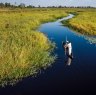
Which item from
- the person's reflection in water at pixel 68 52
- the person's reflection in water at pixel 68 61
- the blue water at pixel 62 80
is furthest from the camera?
the person's reflection in water at pixel 68 52

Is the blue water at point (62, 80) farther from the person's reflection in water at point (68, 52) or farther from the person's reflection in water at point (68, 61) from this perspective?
the person's reflection in water at point (68, 52)

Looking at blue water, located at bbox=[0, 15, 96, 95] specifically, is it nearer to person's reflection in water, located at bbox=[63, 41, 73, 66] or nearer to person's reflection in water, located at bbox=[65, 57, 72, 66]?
person's reflection in water, located at bbox=[65, 57, 72, 66]

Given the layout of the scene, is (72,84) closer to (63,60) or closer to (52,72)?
(52,72)

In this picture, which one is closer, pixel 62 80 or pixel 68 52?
pixel 62 80

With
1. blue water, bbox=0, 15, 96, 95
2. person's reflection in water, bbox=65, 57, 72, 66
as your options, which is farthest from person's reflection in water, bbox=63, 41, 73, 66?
blue water, bbox=0, 15, 96, 95

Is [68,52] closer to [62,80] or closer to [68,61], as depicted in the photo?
[68,61]

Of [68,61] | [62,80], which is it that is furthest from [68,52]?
[62,80]

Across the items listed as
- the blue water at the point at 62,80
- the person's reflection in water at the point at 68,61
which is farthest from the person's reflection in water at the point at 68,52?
the blue water at the point at 62,80

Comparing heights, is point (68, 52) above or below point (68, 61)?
above

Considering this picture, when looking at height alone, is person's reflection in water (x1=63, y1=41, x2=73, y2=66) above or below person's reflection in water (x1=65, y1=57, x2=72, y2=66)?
above

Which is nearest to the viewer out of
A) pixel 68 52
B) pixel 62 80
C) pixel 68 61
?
pixel 62 80

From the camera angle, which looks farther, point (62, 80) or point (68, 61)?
point (68, 61)

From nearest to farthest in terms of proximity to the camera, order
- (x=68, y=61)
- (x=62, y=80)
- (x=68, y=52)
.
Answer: (x=62, y=80), (x=68, y=61), (x=68, y=52)

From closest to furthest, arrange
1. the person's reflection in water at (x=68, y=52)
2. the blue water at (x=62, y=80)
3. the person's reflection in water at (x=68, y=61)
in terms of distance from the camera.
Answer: the blue water at (x=62, y=80)
the person's reflection in water at (x=68, y=61)
the person's reflection in water at (x=68, y=52)
